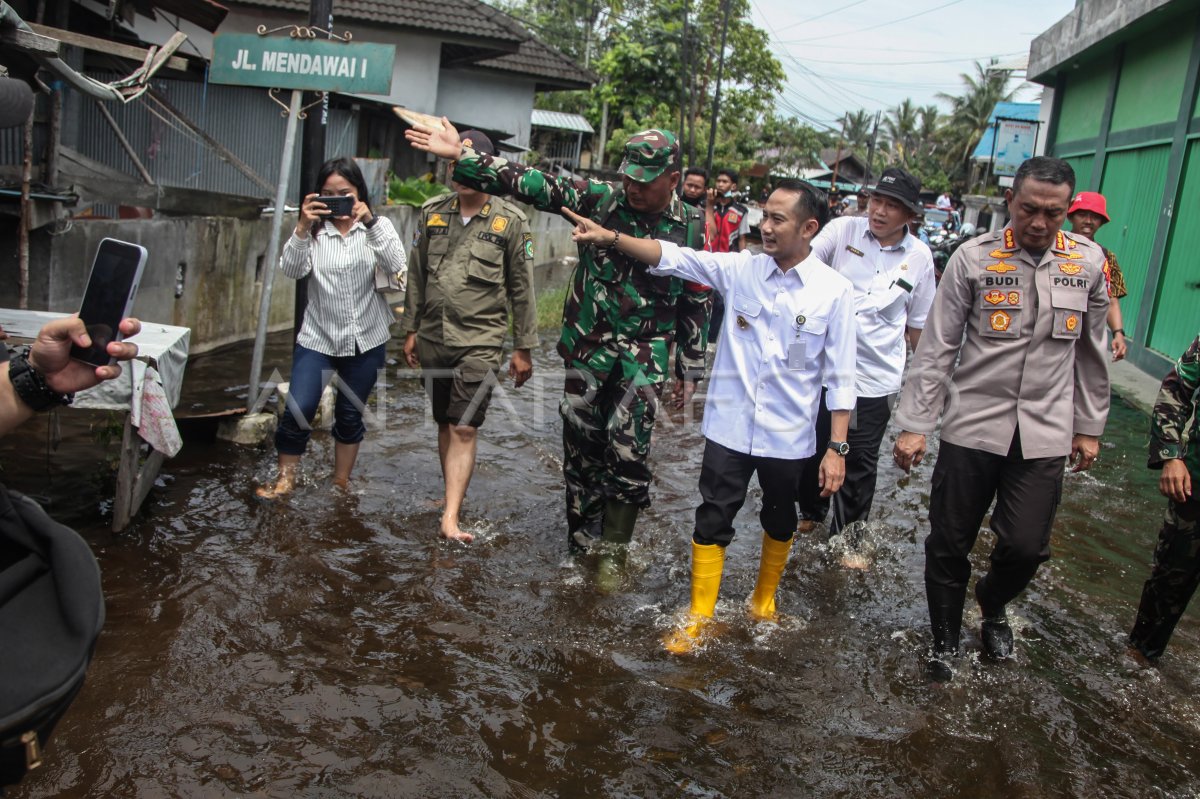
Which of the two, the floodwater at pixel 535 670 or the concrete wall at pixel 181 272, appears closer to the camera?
the floodwater at pixel 535 670

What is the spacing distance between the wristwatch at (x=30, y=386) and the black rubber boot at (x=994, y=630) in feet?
11.9

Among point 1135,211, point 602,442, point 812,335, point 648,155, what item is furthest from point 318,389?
point 1135,211

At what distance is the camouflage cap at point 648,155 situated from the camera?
459cm

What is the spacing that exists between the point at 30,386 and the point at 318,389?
11.7ft

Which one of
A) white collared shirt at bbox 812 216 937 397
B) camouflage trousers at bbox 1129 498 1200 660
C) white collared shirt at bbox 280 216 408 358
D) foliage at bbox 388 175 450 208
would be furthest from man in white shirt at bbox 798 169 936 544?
foliage at bbox 388 175 450 208

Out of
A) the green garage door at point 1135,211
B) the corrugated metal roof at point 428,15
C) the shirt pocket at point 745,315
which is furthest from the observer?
the corrugated metal roof at point 428,15

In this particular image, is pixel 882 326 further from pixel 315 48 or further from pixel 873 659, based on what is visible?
pixel 315 48

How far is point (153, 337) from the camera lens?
517 centimetres

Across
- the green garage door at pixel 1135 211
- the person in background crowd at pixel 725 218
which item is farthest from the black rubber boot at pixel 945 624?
the green garage door at pixel 1135 211

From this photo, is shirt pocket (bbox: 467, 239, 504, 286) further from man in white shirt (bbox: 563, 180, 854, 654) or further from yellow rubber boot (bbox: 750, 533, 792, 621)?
yellow rubber boot (bbox: 750, 533, 792, 621)

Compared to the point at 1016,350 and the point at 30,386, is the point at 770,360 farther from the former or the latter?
the point at 30,386

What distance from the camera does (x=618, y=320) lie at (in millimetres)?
4863

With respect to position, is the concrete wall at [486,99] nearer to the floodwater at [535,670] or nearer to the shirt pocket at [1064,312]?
the floodwater at [535,670]

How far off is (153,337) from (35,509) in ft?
11.3
